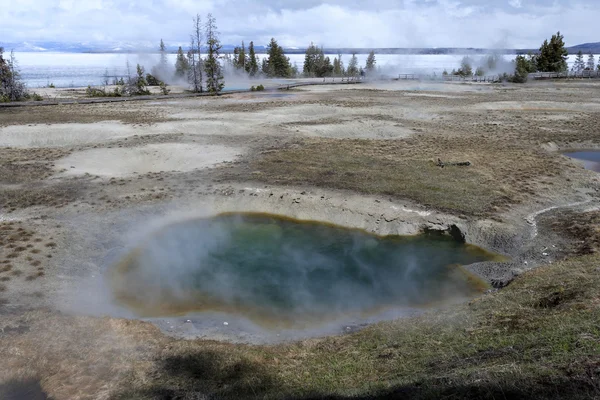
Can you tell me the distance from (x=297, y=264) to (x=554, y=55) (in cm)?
9248

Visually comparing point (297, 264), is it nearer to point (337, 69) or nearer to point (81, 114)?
point (81, 114)

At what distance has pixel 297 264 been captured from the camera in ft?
44.8

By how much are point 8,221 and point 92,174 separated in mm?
5850

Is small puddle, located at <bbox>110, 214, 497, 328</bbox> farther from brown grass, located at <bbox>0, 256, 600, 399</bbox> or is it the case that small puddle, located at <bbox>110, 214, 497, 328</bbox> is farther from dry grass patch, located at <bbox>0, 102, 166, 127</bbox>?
dry grass patch, located at <bbox>0, 102, 166, 127</bbox>

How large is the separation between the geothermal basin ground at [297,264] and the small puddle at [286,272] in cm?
8

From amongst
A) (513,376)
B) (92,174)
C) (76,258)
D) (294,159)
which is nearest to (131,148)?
(92,174)

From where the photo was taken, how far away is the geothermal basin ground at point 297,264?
767 cm

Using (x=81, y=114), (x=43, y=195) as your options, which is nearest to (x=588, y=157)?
(x=43, y=195)

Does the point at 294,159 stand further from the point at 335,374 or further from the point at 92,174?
the point at 335,374

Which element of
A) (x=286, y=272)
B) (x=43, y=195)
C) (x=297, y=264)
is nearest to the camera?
(x=286, y=272)

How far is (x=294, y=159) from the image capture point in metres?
23.0

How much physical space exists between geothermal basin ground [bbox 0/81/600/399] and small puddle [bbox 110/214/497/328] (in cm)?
8

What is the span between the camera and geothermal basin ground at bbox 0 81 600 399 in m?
7.67

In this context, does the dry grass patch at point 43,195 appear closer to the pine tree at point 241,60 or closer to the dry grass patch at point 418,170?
the dry grass patch at point 418,170
